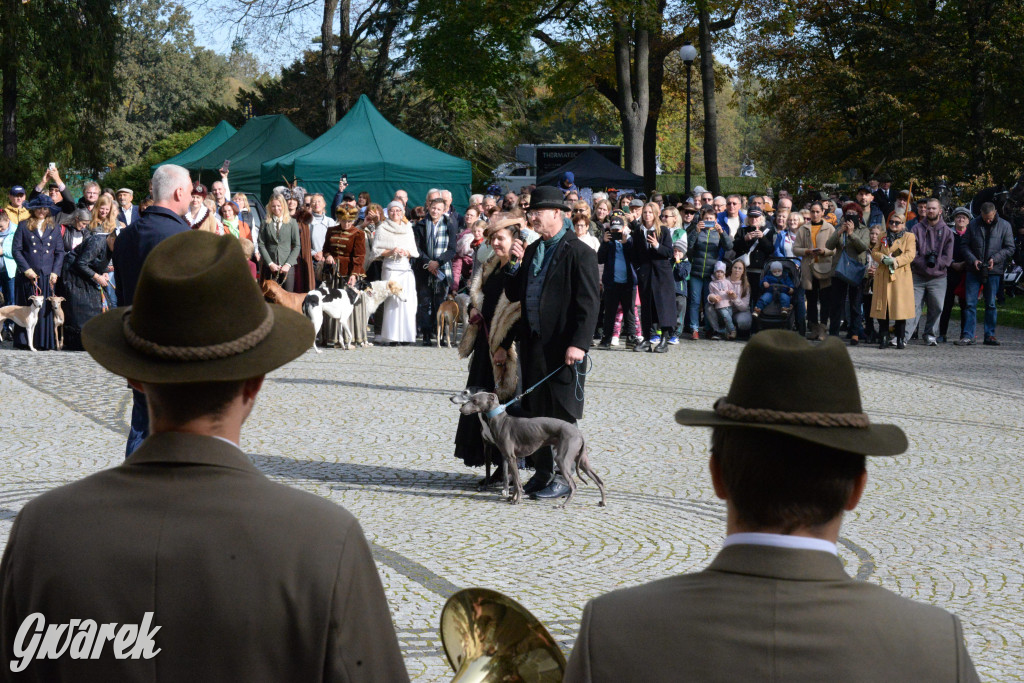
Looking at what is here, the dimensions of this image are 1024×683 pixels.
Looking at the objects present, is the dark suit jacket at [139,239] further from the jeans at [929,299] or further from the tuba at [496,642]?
the jeans at [929,299]

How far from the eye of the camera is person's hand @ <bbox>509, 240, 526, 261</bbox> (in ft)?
26.8

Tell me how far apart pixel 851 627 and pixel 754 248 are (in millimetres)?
16700

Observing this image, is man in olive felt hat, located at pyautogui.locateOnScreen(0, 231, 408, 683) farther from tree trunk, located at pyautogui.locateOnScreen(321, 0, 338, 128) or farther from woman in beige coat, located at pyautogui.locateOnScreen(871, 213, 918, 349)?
tree trunk, located at pyautogui.locateOnScreen(321, 0, 338, 128)

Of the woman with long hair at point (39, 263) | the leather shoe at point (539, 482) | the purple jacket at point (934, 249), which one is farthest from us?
the purple jacket at point (934, 249)

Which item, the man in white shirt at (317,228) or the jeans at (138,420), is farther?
the man in white shirt at (317,228)

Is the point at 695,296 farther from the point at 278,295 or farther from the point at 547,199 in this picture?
the point at 547,199

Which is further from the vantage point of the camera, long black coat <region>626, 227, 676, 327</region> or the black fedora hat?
long black coat <region>626, 227, 676, 327</region>

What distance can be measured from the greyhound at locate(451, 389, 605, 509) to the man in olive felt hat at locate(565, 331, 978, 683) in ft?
18.4

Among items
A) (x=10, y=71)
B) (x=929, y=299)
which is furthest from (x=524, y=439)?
(x=10, y=71)

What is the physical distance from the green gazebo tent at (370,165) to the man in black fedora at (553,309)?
18.5m

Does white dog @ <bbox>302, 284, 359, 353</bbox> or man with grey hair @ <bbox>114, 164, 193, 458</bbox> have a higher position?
man with grey hair @ <bbox>114, 164, 193, 458</bbox>

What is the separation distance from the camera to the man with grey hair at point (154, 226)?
20.6 ft

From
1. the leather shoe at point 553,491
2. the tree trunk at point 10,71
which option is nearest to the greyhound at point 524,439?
the leather shoe at point 553,491

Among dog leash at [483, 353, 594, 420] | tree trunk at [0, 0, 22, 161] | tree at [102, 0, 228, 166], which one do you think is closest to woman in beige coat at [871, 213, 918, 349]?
dog leash at [483, 353, 594, 420]
